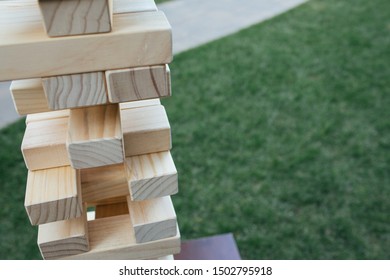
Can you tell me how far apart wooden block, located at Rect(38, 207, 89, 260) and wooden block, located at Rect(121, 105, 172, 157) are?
25 centimetres

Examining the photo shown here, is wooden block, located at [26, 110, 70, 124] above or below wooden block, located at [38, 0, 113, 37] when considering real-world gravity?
below

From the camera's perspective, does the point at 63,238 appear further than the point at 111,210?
No

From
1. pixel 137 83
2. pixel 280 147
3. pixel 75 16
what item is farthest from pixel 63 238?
pixel 280 147

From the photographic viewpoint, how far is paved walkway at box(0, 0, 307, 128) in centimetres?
530

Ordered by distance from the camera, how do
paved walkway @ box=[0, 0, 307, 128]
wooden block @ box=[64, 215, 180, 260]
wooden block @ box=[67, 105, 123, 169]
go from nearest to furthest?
wooden block @ box=[67, 105, 123, 169] → wooden block @ box=[64, 215, 180, 260] → paved walkway @ box=[0, 0, 307, 128]

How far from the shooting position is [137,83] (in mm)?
865

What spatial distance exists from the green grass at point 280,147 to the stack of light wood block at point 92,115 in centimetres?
185

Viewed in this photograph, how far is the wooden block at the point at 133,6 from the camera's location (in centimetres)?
91

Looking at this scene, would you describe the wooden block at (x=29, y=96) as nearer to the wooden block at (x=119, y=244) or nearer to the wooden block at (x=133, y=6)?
the wooden block at (x=133, y=6)

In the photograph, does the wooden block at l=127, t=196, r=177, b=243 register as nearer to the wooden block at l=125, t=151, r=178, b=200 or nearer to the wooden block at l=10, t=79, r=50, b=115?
the wooden block at l=125, t=151, r=178, b=200

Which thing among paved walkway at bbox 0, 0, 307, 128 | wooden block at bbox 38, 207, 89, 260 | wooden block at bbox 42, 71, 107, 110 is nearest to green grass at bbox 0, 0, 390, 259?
paved walkway at bbox 0, 0, 307, 128

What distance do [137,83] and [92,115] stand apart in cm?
17

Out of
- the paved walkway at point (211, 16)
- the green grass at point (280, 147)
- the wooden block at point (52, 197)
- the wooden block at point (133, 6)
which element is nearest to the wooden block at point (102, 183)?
the wooden block at point (52, 197)

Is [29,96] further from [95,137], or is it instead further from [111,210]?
[111,210]
